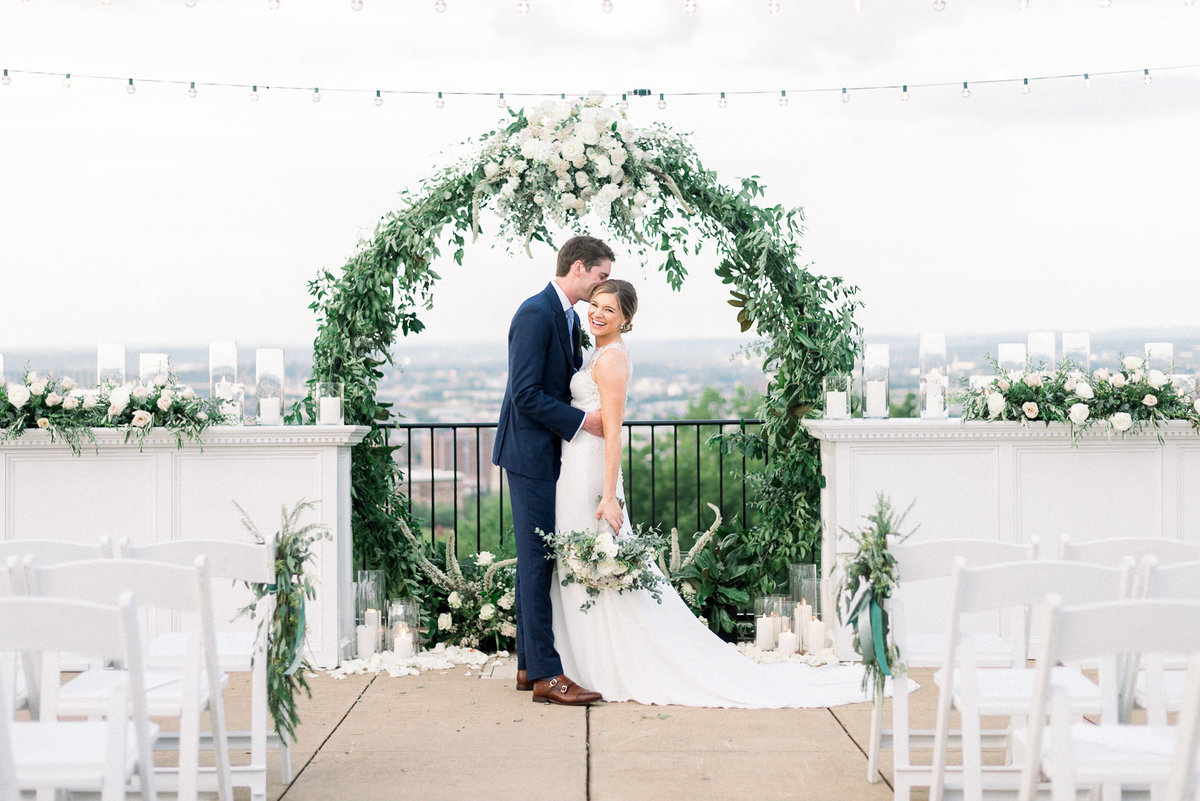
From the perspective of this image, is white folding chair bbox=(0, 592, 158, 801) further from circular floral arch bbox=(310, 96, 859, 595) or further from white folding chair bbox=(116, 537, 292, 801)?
circular floral arch bbox=(310, 96, 859, 595)

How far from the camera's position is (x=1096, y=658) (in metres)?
1.92

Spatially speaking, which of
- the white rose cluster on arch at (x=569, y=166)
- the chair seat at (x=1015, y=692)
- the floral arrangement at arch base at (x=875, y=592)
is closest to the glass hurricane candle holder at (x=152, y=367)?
the white rose cluster on arch at (x=569, y=166)

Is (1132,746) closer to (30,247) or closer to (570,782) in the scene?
(570,782)

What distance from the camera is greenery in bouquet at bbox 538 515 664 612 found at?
397 centimetres

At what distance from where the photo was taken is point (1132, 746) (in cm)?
215

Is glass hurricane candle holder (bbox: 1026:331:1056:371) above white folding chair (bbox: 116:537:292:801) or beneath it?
above

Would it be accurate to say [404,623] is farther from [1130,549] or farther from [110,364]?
[1130,549]

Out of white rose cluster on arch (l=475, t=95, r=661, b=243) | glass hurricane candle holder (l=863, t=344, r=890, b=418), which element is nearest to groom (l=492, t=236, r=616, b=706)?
white rose cluster on arch (l=475, t=95, r=661, b=243)

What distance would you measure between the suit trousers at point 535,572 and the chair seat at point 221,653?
1117 millimetres

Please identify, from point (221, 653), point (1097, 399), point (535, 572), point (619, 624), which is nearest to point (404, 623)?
point (535, 572)

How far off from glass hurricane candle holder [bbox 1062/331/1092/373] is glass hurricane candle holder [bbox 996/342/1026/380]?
7.2 inches

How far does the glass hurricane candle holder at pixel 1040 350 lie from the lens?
15.7 feet

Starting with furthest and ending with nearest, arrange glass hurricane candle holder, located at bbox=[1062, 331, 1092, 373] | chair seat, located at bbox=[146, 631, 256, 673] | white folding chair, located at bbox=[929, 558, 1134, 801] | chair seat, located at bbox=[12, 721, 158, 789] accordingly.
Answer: glass hurricane candle holder, located at bbox=[1062, 331, 1092, 373] → chair seat, located at bbox=[146, 631, 256, 673] → white folding chair, located at bbox=[929, 558, 1134, 801] → chair seat, located at bbox=[12, 721, 158, 789]

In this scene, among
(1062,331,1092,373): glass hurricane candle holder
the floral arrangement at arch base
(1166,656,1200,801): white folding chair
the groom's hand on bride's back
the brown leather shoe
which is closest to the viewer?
(1166,656,1200,801): white folding chair
